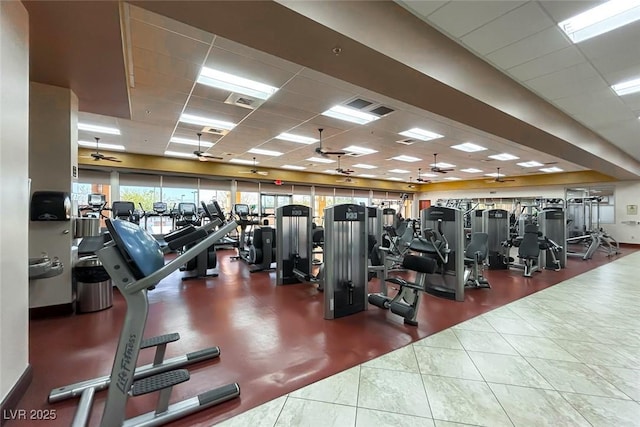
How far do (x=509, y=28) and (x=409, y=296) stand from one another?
11.2 feet

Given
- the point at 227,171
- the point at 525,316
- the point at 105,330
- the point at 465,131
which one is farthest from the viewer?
the point at 227,171

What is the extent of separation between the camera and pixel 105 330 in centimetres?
317

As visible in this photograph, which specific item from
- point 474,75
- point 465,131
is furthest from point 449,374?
point 465,131

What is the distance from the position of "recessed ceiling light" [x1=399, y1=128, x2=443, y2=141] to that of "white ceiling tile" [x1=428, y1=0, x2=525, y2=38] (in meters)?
3.81

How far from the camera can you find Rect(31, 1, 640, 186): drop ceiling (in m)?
3.12

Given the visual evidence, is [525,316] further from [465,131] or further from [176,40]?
[176,40]

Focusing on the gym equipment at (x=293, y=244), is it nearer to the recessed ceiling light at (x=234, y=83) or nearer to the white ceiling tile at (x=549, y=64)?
the recessed ceiling light at (x=234, y=83)

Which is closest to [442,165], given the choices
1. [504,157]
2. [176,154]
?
[504,157]

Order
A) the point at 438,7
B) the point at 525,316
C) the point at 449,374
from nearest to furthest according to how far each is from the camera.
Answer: the point at 449,374
the point at 438,7
the point at 525,316

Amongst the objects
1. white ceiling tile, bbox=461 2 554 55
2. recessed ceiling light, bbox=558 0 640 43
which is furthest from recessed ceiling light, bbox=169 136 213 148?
recessed ceiling light, bbox=558 0 640 43

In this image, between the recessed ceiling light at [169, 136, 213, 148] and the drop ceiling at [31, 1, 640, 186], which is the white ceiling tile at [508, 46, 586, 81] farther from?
the recessed ceiling light at [169, 136, 213, 148]

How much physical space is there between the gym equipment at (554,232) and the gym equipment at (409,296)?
5201 millimetres

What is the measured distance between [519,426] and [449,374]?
0.59 metres

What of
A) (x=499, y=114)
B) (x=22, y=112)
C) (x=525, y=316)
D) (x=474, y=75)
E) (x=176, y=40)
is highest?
(x=176, y=40)
